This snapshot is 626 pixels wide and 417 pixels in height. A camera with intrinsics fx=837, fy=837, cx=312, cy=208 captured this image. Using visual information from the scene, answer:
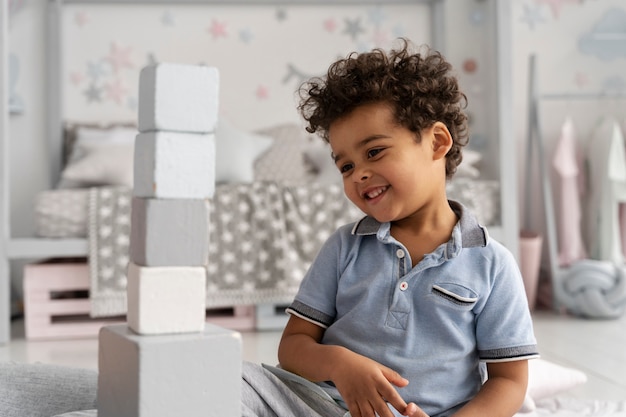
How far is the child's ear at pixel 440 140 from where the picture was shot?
1.03 meters

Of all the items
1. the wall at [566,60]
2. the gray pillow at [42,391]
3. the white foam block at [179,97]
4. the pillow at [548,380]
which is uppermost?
the wall at [566,60]

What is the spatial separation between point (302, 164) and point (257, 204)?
450 millimetres

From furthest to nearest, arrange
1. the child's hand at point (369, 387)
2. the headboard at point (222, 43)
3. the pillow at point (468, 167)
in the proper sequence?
the headboard at point (222, 43) → the pillow at point (468, 167) → the child's hand at point (369, 387)

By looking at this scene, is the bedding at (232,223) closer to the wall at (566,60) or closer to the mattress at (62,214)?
the mattress at (62,214)

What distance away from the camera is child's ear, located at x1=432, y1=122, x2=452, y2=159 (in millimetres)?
1028

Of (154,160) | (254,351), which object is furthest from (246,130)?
(154,160)

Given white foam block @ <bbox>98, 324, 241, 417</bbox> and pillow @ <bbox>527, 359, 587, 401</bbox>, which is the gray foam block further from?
pillow @ <bbox>527, 359, 587, 401</bbox>

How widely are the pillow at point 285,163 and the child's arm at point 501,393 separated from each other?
1979 mm

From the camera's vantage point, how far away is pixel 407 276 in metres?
0.97

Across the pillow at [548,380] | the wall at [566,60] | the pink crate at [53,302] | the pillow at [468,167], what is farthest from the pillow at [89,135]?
the pillow at [548,380]

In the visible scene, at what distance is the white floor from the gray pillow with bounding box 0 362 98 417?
3.30 feet

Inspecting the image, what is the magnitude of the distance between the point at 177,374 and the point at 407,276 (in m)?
0.40

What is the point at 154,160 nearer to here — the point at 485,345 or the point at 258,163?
the point at 485,345

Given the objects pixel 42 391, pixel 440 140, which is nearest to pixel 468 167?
pixel 440 140
